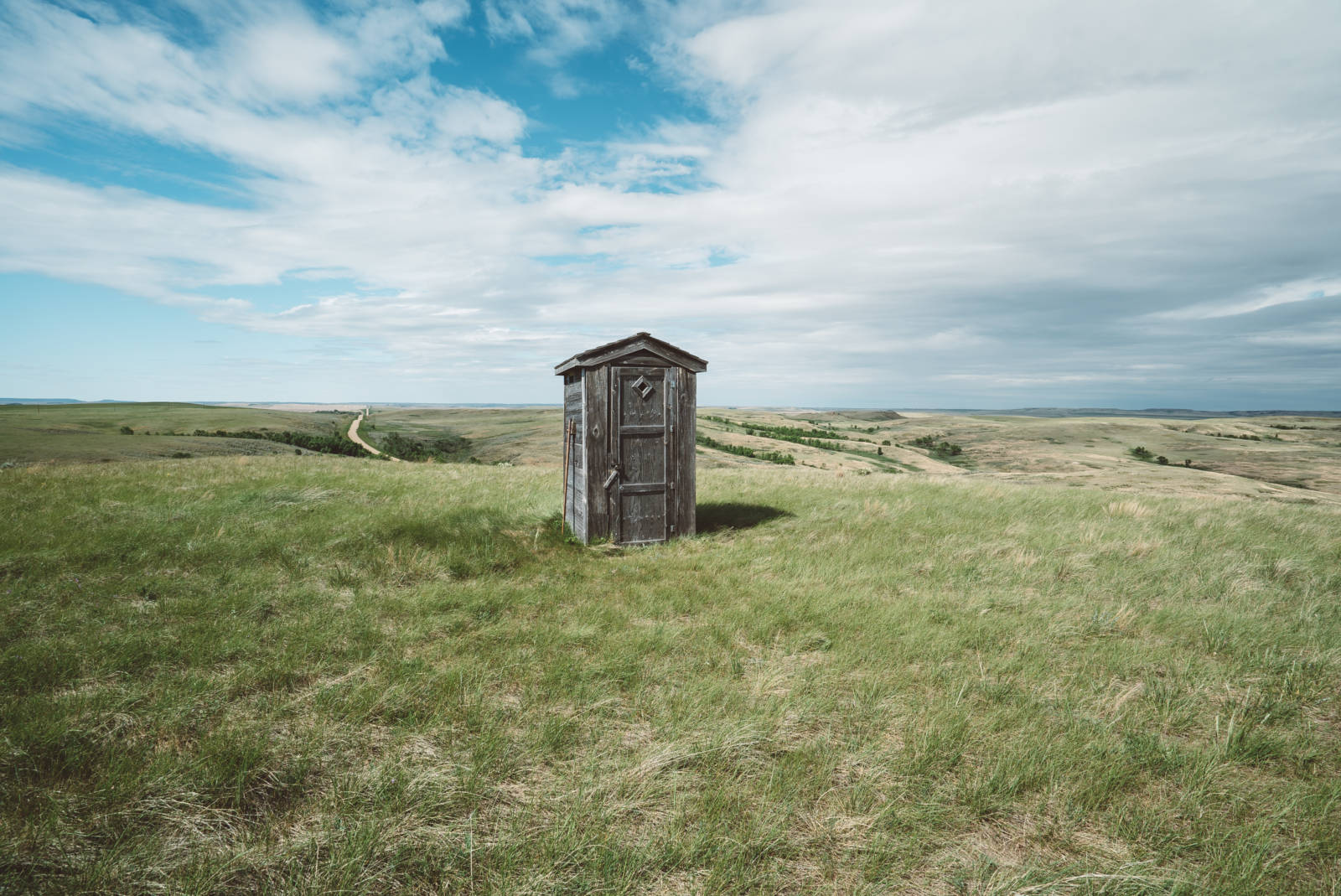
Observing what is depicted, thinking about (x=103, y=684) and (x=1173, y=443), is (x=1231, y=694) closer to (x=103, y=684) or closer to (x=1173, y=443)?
(x=103, y=684)

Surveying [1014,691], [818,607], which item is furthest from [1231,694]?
[818,607]

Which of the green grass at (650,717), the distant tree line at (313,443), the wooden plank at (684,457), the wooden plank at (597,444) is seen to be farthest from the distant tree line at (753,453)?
the green grass at (650,717)

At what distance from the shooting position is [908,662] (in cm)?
530

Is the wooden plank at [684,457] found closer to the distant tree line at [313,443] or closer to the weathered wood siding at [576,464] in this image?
the weathered wood siding at [576,464]

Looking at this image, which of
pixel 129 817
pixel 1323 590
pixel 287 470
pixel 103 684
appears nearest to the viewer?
pixel 129 817

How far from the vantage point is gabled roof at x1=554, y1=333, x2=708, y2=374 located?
9961mm

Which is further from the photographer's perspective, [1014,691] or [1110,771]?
[1014,691]

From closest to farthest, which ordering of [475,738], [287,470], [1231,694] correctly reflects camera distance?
1. [475,738]
2. [1231,694]
3. [287,470]

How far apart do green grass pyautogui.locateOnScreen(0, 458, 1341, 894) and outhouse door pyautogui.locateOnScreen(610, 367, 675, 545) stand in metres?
1.56

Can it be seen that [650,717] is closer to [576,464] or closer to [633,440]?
[633,440]

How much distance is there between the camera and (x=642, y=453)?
413 inches

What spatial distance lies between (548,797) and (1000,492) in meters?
14.6

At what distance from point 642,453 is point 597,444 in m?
0.90

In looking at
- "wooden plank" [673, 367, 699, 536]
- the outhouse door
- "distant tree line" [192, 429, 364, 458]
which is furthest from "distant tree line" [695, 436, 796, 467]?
the outhouse door
